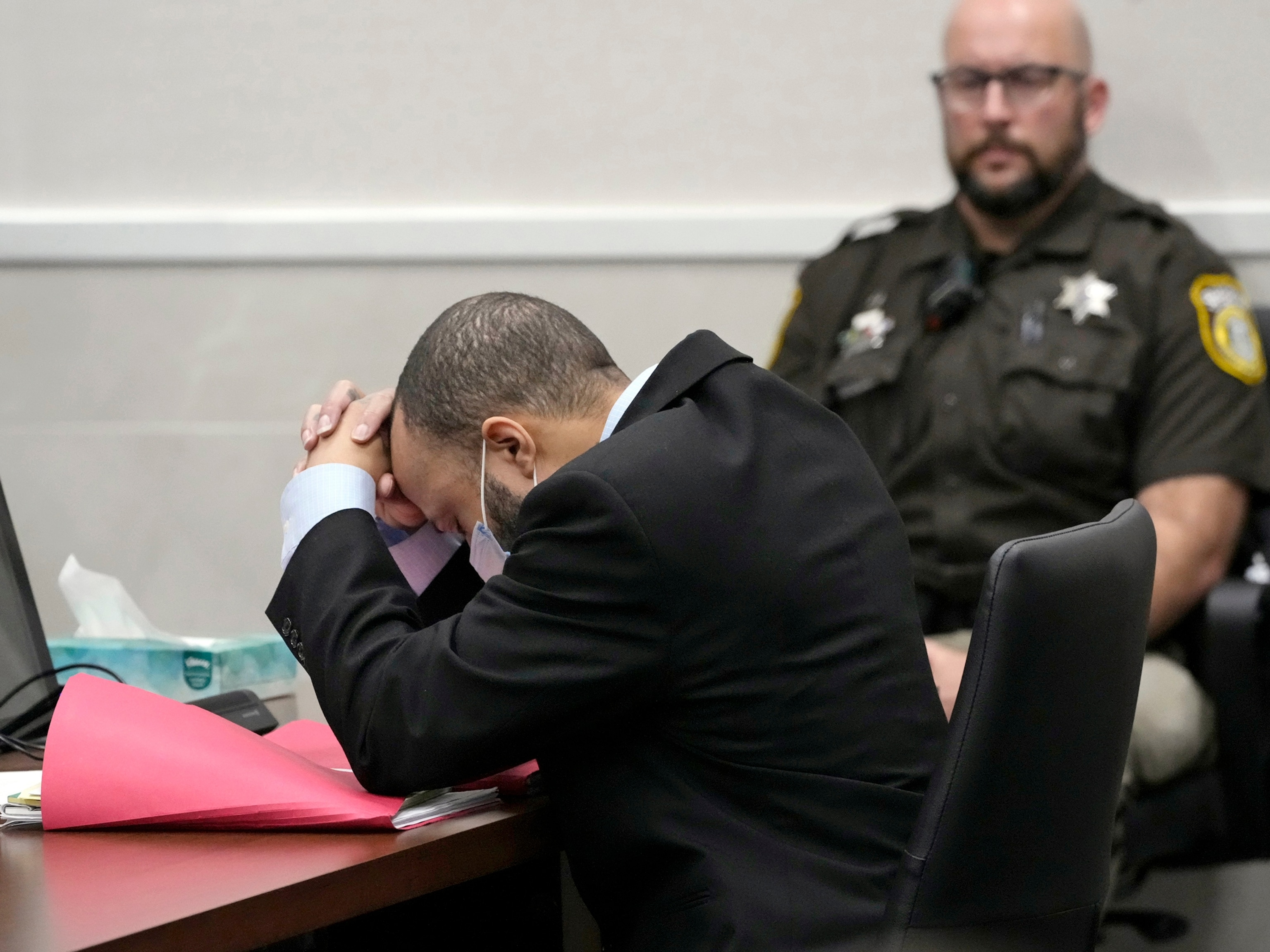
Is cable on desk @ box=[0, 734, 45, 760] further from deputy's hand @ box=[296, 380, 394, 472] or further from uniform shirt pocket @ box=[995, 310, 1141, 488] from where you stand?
uniform shirt pocket @ box=[995, 310, 1141, 488]

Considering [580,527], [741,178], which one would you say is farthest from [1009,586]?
[741,178]

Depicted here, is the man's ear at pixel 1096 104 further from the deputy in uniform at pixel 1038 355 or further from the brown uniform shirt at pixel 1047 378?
the brown uniform shirt at pixel 1047 378

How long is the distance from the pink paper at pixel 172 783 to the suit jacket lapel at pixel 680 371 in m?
0.36

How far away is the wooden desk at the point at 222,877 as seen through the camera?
0.81 m

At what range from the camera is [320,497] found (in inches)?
48.3

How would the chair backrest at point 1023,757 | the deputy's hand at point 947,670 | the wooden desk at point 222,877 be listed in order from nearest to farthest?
the wooden desk at point 222,877, the chair backrest at point 1023,757, the deputy's hand at point 947,670

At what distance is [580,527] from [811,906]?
31cm

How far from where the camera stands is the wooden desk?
32.0 inches

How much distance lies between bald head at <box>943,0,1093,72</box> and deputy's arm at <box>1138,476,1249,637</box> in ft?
2.48

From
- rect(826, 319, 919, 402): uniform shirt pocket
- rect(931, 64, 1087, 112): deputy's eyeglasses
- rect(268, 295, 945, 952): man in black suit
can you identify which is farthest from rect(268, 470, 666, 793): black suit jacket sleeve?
rect(931, 64, 1087, 112): deputy's eyeglasses

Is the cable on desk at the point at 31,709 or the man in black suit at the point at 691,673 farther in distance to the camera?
the cable on desk at the point at 31,709

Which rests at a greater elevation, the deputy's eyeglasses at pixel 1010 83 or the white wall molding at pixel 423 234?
the deputy's eyeglasses at pixel 1010 83

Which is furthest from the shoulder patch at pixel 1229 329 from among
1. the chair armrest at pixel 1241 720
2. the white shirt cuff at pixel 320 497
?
the white shirt cuff at pixel 320 497

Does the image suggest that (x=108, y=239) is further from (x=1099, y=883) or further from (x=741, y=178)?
(x=1099, y=883)
